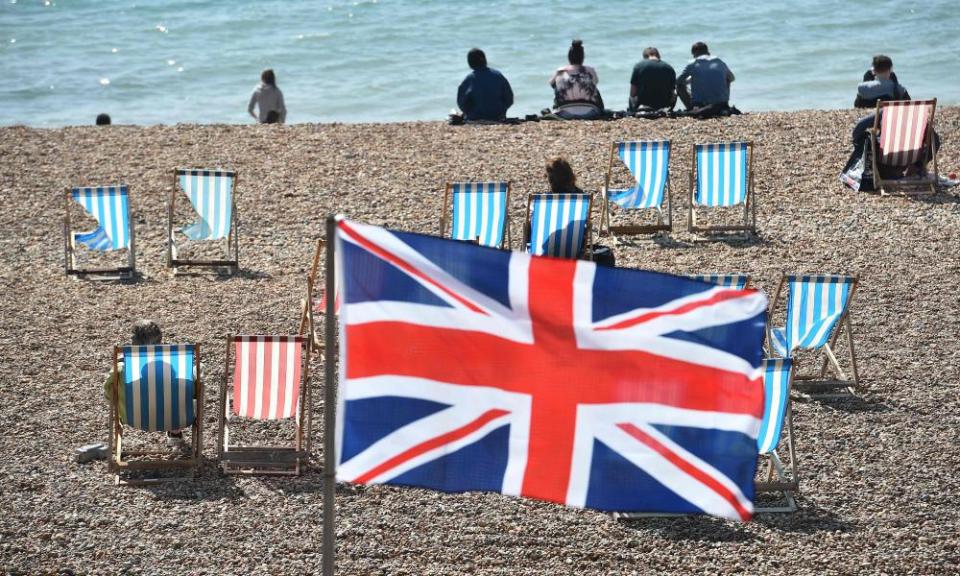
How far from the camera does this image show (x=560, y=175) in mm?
10289

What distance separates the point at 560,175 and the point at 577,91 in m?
5.43

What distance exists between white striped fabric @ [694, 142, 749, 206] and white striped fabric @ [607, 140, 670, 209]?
280 millimetres

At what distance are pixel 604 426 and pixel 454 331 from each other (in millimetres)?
554

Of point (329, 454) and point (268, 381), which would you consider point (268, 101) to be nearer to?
point (268, 381)

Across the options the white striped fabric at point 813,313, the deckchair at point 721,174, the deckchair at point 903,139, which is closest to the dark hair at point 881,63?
the deckchair at point 903,139

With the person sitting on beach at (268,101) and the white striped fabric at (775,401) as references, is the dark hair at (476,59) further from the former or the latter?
the white striped fabric at (775,401)

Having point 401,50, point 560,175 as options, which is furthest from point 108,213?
point 401,50

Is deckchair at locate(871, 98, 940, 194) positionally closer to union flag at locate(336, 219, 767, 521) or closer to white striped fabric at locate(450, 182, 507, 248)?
white striped fabric at locate(450, 182, 507, 248)

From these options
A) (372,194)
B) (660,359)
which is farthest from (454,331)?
(372,194)

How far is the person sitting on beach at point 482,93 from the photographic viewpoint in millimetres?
15484

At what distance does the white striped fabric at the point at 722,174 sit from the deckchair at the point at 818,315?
2876mm

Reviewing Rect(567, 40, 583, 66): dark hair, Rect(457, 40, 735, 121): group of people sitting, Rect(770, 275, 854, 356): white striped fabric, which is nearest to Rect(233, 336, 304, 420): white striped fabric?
Rect(770, 275, 854, 356): white striped fabric

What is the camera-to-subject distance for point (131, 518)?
7.75 meters

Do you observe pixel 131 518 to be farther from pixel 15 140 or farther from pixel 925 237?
pixel 15 140
